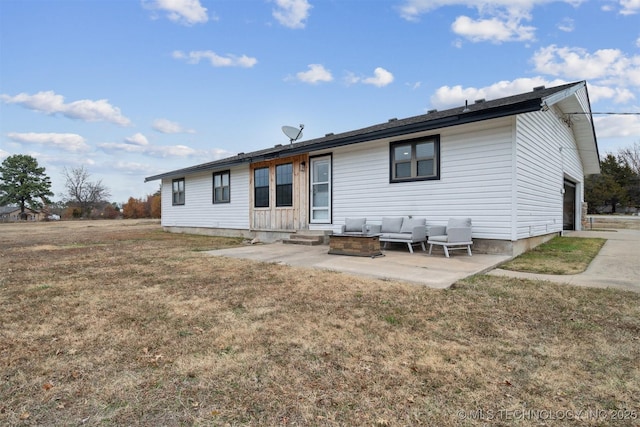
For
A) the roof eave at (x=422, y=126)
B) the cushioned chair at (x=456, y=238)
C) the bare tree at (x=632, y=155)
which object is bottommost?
the cushioned chair at (x=456, y=238)

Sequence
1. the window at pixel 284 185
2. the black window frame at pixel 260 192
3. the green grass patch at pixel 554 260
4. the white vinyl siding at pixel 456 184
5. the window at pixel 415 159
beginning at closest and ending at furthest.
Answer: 1. the green grass patch at pixel 554 260
2. the white vinyl siding at pixel 456 184
3. the window at pixel 415 159
4. the window at pixel 284 185
5. the black window frame at pixel 260 192

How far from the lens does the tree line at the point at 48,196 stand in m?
43.3

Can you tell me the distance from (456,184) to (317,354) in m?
6.29

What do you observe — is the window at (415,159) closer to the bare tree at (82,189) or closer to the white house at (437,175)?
the white house at (437,175)

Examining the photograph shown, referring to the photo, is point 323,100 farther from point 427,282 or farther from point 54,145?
point 54,145

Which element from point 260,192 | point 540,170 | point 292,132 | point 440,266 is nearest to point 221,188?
point 260,192

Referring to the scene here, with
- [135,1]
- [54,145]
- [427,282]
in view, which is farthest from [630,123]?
[54,145]

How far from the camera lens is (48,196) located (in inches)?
1809

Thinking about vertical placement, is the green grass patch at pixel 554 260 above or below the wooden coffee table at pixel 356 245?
below

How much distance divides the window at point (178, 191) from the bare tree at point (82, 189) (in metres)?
42.1

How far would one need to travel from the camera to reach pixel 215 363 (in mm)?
2381

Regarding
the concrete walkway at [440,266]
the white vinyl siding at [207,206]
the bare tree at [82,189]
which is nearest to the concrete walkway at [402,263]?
the concrete walkway at [440,266]

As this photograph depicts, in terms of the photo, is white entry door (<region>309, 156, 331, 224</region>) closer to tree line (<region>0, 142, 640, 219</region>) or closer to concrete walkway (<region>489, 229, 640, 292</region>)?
concrete walkway (<region>489, 229, 640, 292</region>)

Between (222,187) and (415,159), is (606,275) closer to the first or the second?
(415,159)
